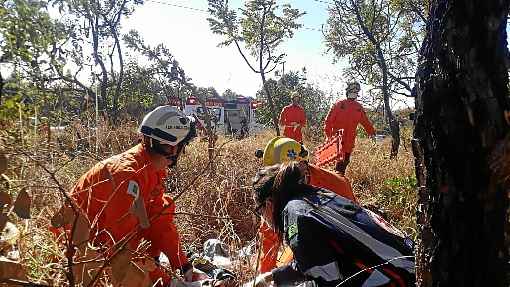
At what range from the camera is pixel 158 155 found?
110 inches

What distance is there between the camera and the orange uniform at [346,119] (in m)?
7.85

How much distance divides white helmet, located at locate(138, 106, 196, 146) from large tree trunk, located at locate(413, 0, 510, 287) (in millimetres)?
1938

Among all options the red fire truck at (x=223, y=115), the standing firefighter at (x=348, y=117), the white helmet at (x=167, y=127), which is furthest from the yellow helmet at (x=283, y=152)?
the standing firefighter at (x=348, y=117)

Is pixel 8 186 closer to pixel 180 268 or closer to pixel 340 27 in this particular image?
pixel 180 268

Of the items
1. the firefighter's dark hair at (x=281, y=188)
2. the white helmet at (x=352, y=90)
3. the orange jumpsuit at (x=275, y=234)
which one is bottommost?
the orange jumpsuit at (x=275, y=234)

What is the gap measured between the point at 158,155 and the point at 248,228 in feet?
5.13

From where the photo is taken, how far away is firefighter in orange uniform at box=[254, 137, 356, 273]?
8.66 ft

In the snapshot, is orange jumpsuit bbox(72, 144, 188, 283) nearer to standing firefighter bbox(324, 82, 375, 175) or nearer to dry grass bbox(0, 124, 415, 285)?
dry grass bbox(0, 124, 415, 285)

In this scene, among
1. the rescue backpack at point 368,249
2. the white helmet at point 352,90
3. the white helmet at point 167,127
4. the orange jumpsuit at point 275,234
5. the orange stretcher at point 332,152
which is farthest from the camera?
the white helmet at point 352,90

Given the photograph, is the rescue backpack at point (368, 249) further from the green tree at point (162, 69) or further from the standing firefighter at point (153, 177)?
the green tree at point (162, 69)

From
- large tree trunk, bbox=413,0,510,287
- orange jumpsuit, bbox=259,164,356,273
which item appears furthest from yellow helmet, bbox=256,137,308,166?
large tree trunk, bbox=413,0,510,287

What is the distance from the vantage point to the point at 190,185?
118 centimetres

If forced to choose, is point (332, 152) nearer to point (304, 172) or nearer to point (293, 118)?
point (293, 118)

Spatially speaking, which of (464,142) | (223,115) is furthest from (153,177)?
(223,115)
